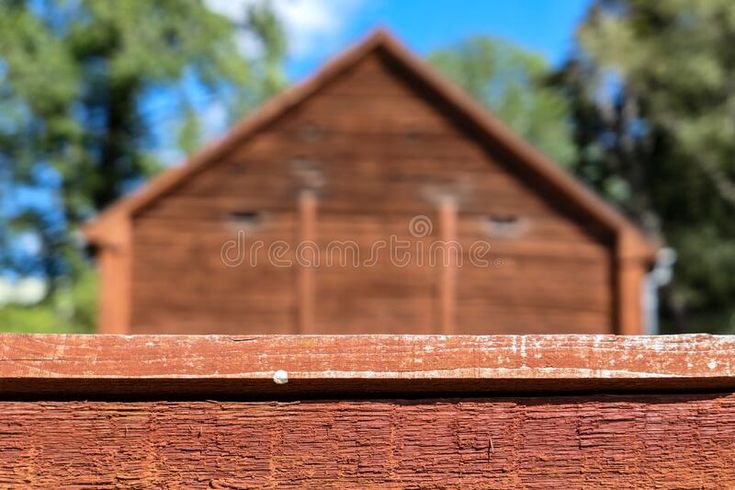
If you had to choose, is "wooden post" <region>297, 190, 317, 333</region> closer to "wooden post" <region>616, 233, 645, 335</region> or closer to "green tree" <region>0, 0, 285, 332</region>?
"wooden post" <region>616, 233, 645, 335</region>

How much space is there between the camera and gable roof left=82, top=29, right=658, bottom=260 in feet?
33.6

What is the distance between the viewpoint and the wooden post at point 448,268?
10062 mm

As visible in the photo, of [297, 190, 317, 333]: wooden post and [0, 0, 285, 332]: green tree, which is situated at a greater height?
[0, 0, 285, 332]: green tree

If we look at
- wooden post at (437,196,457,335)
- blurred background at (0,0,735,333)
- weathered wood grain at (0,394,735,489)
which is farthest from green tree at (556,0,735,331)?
weathered wood grain at (0,394,735,489)

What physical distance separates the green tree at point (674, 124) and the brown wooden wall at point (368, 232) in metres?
12.7

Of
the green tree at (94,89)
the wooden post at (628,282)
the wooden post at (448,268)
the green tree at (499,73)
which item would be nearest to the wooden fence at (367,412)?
the wooden post at (448,268)

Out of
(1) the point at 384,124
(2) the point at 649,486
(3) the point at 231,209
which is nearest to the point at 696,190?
(1) the point at 384,124

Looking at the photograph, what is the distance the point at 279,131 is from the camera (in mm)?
10625

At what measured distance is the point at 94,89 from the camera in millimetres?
22641

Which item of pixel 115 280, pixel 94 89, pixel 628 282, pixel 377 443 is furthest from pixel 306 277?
pixel 94 89

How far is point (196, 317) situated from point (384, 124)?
11.3 ft

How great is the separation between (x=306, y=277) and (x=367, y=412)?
358 inches

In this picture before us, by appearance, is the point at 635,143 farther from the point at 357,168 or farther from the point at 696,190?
the point at 357,168

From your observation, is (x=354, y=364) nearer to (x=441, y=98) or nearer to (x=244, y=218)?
(x=244, y=218)
